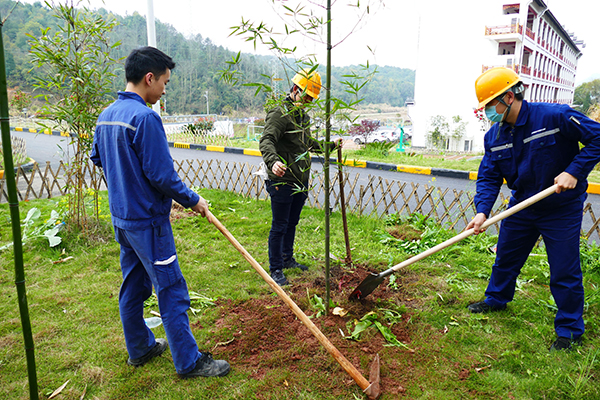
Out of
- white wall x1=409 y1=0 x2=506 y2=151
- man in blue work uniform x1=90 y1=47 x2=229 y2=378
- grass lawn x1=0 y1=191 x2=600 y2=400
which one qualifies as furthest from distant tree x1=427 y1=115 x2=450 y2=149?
man in blue work uniform x1=90 y1=47 x2=229 y2=378

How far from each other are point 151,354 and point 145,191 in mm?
1102

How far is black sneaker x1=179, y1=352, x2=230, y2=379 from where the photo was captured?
220 centimetres

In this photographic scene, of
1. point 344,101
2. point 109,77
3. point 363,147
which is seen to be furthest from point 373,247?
point 363,147

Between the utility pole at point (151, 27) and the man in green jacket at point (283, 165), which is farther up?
the utility pole at point (151, 27)

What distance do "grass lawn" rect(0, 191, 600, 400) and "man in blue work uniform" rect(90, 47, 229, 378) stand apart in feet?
1.42

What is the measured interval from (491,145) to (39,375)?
10.7ft

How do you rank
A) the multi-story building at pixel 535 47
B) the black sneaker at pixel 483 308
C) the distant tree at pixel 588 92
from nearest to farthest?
the black sneaker at pixel 483 308, the multi-story building at pixel 535 47, the distant tree at pixel 588 92

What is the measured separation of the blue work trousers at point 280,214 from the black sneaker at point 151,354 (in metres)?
1.18

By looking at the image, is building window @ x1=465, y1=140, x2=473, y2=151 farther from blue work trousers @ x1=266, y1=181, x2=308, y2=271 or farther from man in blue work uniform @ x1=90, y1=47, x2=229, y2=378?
man in blue work uniform @ x1=90, y1=47, x2=229, y2=378

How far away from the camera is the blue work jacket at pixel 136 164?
1.86 metres

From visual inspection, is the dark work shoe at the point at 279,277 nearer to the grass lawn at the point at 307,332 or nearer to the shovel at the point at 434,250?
the grass lawn at the point at 307,332

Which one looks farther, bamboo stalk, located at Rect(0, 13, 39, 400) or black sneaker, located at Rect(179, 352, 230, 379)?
black sneaker, located at Rect(179, 352, 230, 379)

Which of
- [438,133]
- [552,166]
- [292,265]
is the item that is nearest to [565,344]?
[552,166]

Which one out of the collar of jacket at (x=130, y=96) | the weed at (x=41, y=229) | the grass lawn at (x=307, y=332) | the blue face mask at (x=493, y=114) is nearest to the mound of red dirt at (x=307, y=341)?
the grass lawn at (x=307, y=332)
